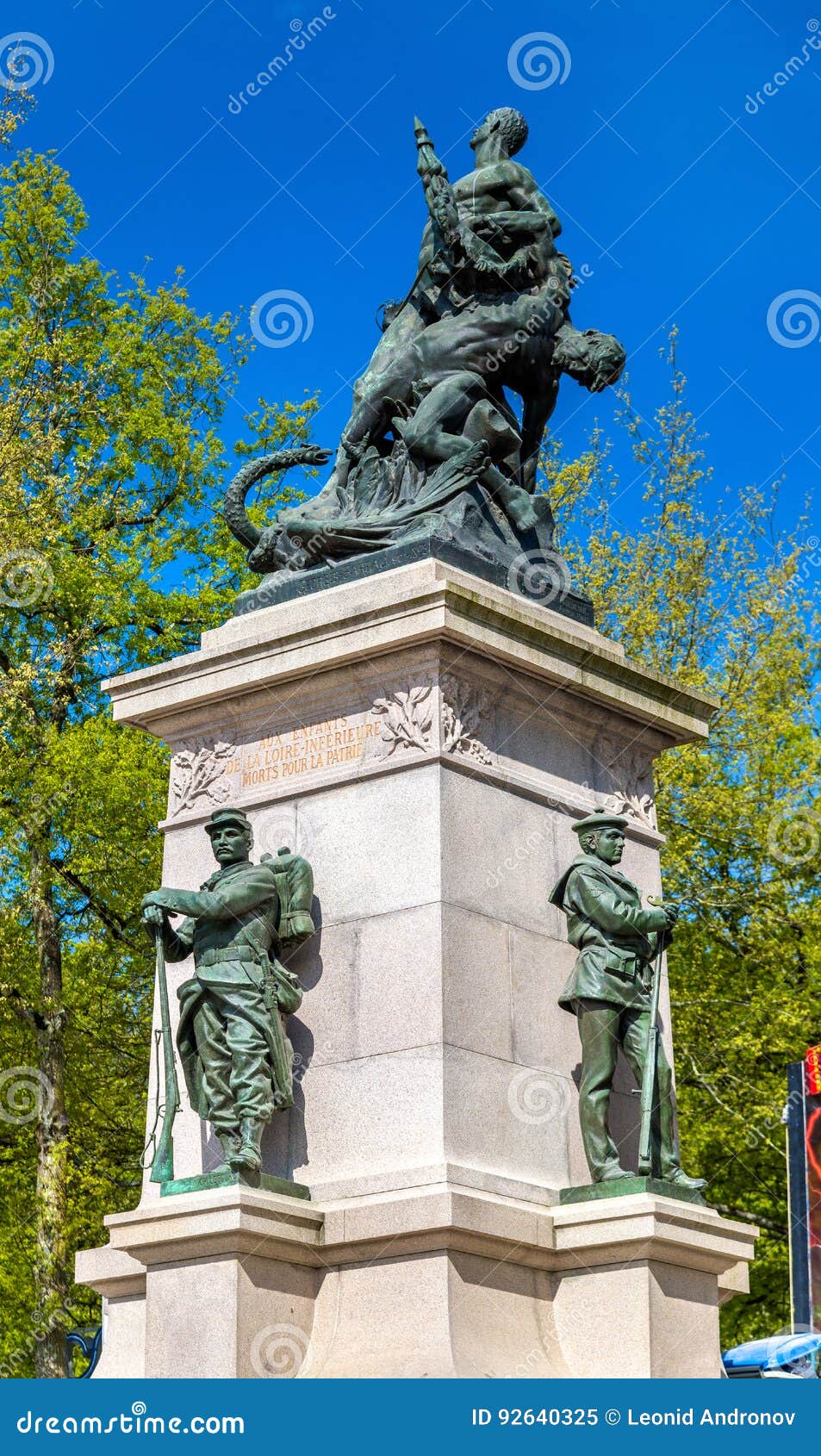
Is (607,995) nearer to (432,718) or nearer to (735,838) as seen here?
(432,718)

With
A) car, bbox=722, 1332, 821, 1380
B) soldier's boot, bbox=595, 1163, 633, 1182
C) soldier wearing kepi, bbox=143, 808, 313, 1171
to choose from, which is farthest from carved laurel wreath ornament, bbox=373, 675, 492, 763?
car, bbox=722, 1332, 821, 1380

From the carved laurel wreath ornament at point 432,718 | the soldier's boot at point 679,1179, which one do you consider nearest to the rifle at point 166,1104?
the carved laurel wreath ornament at point 432,718

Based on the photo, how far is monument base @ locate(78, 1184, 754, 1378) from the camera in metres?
10.4

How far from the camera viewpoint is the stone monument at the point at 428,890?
1065 centimetres

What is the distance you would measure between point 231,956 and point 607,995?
202 centimetres

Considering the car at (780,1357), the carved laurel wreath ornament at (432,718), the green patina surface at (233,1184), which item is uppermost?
the carved laurel wreath ornament at (432,718)

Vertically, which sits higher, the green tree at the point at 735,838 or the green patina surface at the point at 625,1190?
the green tree at the point at 735,838

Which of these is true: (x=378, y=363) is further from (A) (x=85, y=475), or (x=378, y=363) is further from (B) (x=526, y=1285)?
(A) (x=85, y=475)

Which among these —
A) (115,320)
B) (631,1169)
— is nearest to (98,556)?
(115,320)

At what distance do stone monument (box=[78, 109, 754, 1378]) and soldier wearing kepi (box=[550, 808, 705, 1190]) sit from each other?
9cm

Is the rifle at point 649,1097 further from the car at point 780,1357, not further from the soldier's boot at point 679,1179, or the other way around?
the car at point 780,1357

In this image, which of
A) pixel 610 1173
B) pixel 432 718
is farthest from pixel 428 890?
pixel 610 1173

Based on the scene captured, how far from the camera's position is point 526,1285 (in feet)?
35.9

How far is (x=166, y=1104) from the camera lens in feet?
36.9
